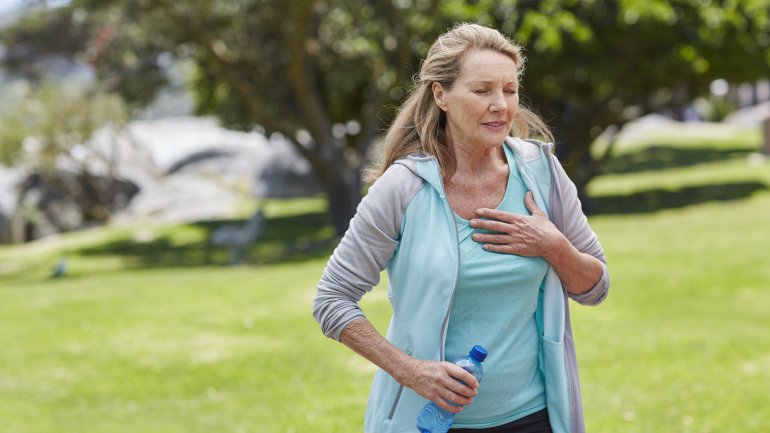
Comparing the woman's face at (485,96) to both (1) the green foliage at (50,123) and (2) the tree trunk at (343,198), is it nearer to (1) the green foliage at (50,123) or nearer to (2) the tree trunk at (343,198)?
(2) the tree trunk at (343,198)

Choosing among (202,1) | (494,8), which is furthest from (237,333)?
(494,8)

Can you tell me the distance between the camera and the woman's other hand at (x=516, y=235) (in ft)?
10.1

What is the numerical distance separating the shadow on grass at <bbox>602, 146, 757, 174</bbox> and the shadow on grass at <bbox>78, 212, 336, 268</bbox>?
1067 centimetres

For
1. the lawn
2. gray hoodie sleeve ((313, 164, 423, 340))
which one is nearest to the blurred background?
the lawn

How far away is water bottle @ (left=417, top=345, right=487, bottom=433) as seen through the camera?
2.98 m

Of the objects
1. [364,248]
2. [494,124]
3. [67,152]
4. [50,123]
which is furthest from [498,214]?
[67,152]

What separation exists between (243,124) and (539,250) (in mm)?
22049

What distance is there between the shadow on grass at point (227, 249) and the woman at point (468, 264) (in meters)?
15.8

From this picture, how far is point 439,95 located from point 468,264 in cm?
53

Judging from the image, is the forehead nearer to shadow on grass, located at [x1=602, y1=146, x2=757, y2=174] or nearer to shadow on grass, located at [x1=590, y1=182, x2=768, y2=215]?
shadow on grass, located at [x1=590, y1=182, x2=768, y2=215]

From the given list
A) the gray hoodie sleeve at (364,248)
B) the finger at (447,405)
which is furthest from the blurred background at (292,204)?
the finger at (447,405)

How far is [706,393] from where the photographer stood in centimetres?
812

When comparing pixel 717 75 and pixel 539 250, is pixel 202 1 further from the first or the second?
pixel 539 250

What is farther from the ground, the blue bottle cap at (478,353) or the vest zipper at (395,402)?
the blue bottle cap at (478,353)
